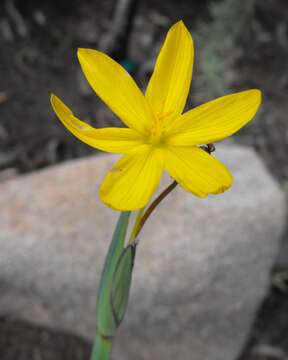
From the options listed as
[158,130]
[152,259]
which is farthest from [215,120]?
[152,259]

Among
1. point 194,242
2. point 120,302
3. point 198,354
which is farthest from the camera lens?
point 198,354

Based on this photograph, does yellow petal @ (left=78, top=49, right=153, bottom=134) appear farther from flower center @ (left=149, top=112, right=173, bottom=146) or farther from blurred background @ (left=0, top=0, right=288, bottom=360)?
blurred background @ (left=0, top=0, right=288, bottom=360)

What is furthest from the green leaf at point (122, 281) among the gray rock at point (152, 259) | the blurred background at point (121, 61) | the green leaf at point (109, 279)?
the blurred background at point (121, 61)

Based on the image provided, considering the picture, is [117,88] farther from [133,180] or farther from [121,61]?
[121,61]

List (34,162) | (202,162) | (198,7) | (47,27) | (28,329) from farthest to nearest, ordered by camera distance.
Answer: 1. (198,7)
2. (47,27)
3. (34,162)
4. (28,329)
5. (202,162)

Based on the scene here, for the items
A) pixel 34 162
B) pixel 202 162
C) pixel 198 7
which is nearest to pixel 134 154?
pixel 202 162

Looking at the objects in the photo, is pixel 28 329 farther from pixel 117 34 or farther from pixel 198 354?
pixel 117 34
